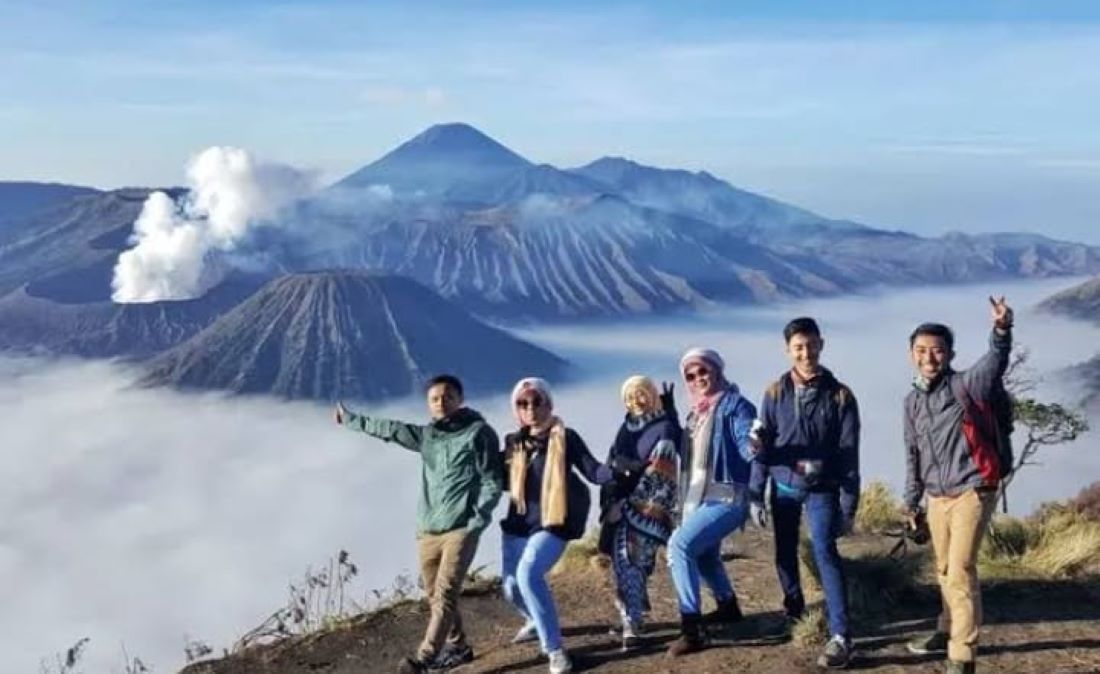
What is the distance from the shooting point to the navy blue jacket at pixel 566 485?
6820mm

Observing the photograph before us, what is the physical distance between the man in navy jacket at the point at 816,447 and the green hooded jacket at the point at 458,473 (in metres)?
1.42

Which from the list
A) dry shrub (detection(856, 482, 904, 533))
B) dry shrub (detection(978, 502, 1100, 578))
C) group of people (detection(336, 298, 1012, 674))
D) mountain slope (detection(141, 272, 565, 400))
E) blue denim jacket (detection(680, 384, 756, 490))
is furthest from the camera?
mountain slope (detection(141, 272, 565, 400))

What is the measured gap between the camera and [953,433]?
239 inches

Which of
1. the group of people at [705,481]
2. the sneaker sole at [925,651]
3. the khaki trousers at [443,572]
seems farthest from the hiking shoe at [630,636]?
the sneaker sole at [925,651]

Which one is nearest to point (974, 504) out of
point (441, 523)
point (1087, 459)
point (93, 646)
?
point (441, 523)

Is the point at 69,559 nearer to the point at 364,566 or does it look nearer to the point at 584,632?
the point at 364,566

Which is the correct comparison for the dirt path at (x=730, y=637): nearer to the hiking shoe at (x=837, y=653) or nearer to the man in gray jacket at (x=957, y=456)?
the hiking shoe at (x=837, y=653)

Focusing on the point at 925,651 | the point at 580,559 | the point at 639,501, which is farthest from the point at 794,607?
the point at 580,559

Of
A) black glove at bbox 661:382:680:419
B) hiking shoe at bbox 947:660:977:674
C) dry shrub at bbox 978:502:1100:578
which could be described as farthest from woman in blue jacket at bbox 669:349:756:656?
dry shrub at bbox 978:502:1100:578

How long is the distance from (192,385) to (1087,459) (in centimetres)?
11705

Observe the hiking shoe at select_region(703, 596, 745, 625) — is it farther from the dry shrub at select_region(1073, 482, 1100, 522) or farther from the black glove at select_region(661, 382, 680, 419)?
the dry shrub at select_region(1073, 482, 1100, 522)

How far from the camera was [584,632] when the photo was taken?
796 centimetres

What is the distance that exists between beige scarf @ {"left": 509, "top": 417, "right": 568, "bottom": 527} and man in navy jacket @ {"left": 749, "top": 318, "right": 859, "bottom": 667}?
0.99 meters

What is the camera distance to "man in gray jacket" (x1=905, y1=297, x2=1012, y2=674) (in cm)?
602
